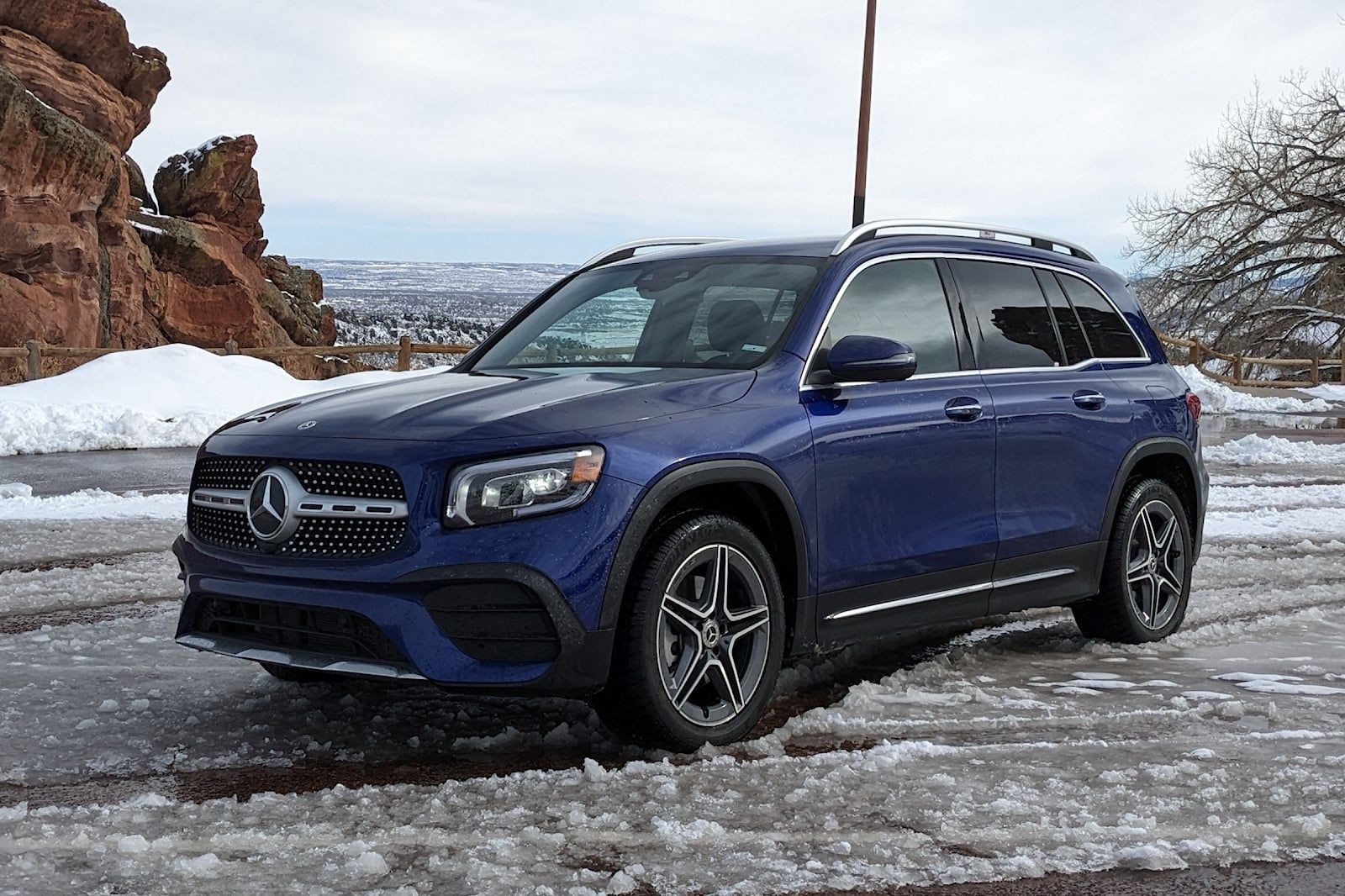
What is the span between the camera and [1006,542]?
6031 millimetres

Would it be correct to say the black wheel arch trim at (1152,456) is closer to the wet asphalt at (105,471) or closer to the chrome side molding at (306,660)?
the chrome side molding at (306,660)

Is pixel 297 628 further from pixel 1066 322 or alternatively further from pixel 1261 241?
pixel 1261 241

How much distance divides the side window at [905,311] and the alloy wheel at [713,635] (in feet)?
3.53

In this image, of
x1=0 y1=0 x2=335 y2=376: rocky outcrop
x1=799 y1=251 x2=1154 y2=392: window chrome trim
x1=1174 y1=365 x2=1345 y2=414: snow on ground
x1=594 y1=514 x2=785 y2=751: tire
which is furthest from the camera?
x1=0 y1=0 x2=335 y2=376: rocky outcrop

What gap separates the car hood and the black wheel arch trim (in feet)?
7.47

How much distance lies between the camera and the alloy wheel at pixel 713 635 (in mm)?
4785

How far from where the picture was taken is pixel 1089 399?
21.5ft

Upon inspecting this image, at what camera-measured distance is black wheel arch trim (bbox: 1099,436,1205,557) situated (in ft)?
21.9

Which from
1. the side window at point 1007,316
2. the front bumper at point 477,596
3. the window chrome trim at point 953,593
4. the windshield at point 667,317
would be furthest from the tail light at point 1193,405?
the front bumper at point 477,596

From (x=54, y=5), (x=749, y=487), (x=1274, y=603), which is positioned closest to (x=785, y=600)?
(x=749, y=487)

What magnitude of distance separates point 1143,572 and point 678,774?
319 cm

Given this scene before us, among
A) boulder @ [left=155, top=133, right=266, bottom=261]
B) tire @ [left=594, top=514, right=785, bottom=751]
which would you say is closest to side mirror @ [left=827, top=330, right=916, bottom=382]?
tire @ [left=594, top=514, right=785, bottom=751]

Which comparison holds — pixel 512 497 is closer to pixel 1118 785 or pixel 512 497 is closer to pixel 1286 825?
pixel 1118 785

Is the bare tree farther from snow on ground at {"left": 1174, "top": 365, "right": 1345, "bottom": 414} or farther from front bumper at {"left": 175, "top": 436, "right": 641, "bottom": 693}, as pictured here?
front bumper at {"left": 175, "top": 436, "right": 641, "bottom": 693}
